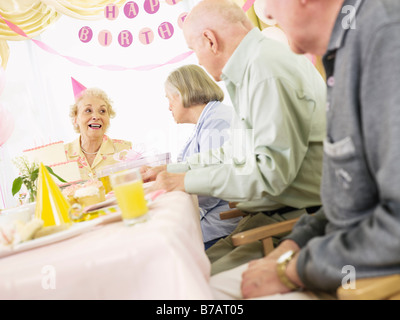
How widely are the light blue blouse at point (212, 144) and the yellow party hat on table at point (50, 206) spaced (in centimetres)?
100

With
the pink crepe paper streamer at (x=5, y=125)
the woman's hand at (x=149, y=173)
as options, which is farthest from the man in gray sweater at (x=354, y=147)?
the pink crepe paper streamer at (x=5, y=125)

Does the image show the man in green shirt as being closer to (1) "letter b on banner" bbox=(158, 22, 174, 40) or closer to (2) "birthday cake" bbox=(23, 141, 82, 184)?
(2) "birthday cake" bbox=(23, 141, 82, 184)

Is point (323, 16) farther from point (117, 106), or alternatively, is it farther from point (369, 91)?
point (117, 106)

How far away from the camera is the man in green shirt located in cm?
124

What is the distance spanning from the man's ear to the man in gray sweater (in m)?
0.75

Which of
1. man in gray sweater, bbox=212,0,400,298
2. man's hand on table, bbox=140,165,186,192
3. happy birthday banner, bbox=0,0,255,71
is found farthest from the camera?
happy birthday banner, bbox=0,0,255,71

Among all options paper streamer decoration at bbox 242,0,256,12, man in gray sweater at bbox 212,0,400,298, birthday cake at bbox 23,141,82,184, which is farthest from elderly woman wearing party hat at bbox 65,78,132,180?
man in gray sweater at bbox 212,0,400,298

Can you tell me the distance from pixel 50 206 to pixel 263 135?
0.64 metres

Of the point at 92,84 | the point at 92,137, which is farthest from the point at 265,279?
the point at 92,84

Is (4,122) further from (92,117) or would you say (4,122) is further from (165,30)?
(165,30)

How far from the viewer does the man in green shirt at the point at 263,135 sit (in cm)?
124

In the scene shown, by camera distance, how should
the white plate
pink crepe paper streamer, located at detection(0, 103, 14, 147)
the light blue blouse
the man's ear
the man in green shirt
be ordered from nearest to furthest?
the white plate < the man in green shirt < the man's ear < the light blue blouse < pink crepe paper streamer, located at detection(0, 103, 14, 147)
